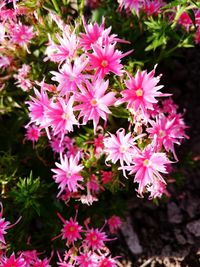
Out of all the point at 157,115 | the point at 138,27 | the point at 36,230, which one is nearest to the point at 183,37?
the point at 138,27

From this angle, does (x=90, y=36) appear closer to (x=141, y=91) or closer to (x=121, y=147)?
(x=141, y=91)

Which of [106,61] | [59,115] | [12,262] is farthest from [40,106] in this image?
[12,262]

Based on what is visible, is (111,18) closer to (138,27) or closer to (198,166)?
(138,27)

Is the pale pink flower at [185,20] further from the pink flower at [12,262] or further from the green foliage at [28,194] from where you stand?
the pink flower at [12,262]

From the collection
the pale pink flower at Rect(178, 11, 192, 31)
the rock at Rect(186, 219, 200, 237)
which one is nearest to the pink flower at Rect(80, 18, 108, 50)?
the pale pink flower at Rect(178, 11, 192, 31)

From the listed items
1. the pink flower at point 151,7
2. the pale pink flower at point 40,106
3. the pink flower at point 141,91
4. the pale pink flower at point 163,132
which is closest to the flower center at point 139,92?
the pink flower at point 141,91

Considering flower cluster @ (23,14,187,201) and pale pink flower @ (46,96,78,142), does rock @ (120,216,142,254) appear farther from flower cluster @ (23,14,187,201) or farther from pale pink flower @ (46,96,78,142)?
pale pink flower @ (46,96,78,142)
